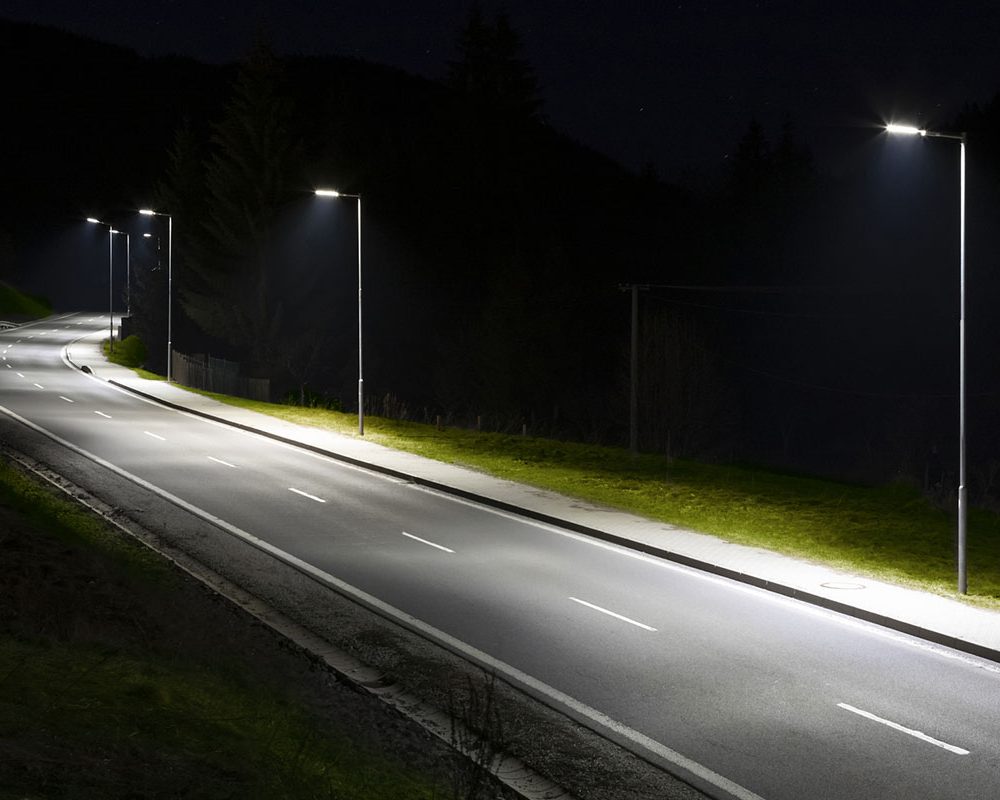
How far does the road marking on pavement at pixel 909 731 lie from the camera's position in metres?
9.16

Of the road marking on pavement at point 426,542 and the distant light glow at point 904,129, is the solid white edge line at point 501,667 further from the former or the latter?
the distant light glow at point 904,129

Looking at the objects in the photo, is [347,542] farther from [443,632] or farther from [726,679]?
[726,679]

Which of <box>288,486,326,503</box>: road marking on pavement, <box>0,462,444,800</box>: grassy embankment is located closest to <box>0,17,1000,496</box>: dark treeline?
<box>288,486,326,503</box>: road marking on pavement

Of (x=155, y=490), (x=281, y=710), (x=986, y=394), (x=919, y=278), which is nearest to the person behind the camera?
(x=281, y=710)

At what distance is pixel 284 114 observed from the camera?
242ft

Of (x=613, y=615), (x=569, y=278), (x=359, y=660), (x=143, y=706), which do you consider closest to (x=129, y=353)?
(x=569, y=278)

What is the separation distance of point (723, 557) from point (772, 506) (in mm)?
5387

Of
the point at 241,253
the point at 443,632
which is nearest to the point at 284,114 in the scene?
the point at 241,253

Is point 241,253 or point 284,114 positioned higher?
point 284,114

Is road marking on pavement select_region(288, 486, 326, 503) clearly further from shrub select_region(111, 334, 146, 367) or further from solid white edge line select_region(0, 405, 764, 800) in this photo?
shrub select_region(111, 334, 146, 367)

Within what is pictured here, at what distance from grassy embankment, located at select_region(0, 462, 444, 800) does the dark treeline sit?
44.7 m

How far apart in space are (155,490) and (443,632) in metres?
11.3

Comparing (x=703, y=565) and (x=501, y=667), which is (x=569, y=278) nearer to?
(x=703, y=565)

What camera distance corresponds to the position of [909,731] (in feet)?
31.5
